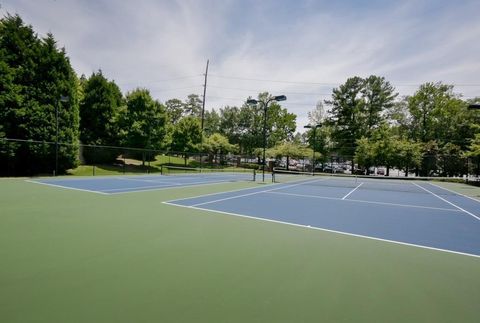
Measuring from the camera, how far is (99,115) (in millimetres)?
28156

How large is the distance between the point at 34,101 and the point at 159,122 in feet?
37.1

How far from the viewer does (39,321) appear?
7.82ft

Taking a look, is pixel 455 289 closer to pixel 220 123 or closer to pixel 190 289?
pixel 190 289

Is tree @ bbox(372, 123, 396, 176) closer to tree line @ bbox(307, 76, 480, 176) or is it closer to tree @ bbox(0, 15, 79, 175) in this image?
tree line @ bbox(307, 76, 480, 176)

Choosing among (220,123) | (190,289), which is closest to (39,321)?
(190,289)

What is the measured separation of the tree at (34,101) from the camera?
1772 centimetres

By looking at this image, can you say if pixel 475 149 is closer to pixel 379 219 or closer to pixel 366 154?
pixel 366 154

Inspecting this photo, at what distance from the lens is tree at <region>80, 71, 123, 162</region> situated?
27.8 m

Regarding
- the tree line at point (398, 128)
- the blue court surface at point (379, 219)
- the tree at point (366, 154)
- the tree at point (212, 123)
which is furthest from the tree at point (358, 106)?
the blue court surface at point (379, 219)

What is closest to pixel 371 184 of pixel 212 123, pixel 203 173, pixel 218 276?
pixel 203 173

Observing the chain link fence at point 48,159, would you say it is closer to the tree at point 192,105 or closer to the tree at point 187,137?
the tree at point 187,137

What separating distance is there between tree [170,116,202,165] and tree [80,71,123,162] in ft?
25.4

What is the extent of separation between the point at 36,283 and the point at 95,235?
6.72 ft

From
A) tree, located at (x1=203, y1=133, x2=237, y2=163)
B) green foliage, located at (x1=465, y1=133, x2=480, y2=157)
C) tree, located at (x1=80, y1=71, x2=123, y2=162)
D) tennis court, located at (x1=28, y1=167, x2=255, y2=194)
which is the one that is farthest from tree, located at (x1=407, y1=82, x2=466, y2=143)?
tree, located at (x1=80, y1=71, x2=123, y2=162)
